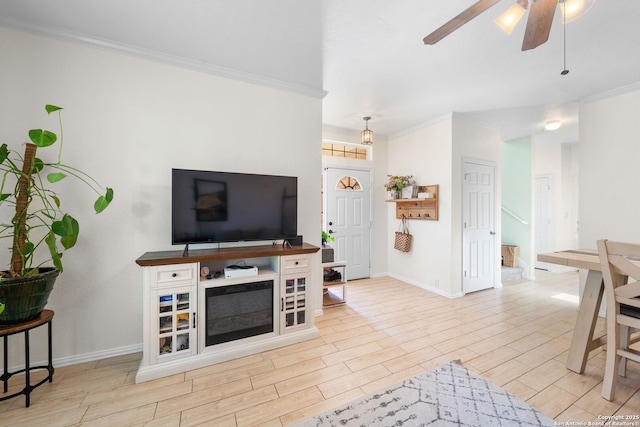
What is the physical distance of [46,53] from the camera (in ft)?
6.41

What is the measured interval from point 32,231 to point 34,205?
20cm

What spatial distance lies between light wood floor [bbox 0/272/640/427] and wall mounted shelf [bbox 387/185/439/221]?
5.07 ft

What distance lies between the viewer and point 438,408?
1.59 meters

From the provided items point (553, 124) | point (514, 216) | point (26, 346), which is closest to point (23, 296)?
point (26, 346)

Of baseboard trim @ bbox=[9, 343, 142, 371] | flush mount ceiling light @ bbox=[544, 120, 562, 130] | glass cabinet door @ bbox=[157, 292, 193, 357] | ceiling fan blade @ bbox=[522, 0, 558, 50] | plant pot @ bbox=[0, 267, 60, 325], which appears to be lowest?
baseboard trim @ bbox=[9, 343, 142, 371]

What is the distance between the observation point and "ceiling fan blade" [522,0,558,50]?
1.24 m

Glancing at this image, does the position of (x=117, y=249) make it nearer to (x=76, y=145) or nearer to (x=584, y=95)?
(x=76, y=145)

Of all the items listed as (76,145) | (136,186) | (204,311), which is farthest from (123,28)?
(204,311)

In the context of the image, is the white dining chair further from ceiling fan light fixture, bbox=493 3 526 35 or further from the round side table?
the round side table

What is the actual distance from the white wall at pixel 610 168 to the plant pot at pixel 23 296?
525 cm

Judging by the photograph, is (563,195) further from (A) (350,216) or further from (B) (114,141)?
(B) (114,141)

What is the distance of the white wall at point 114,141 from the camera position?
194 cm

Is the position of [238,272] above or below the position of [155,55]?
→ below

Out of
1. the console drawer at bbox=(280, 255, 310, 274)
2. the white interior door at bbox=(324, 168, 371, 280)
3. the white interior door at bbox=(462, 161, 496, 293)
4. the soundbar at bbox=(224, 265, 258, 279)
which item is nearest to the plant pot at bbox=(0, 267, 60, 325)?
the soundbar at bbox=(224, 265, 258, 279)
